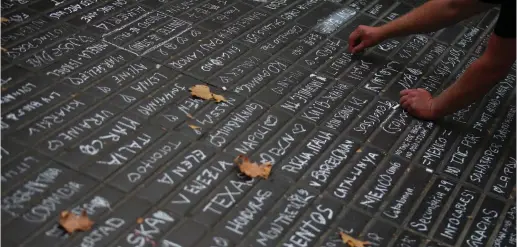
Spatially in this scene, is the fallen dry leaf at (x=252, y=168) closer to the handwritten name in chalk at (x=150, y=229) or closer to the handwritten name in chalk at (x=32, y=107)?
the handwritten name in chalk at (x=150, y=229)

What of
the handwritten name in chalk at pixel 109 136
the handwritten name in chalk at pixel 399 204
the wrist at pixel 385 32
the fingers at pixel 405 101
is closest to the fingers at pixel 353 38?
the wrist at pixel 385 32

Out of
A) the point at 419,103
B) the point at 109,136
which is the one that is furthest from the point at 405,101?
the point at 109,136

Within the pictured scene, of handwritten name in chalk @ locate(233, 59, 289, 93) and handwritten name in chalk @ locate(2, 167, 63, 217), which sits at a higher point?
handwritten name in chalk @ locate(233, 59, 289, 93)

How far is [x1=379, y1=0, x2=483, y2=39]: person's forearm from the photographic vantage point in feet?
11.6

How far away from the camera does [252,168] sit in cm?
295

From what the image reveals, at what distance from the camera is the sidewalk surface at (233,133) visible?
2.66m

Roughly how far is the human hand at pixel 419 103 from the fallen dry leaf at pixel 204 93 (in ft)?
3.16

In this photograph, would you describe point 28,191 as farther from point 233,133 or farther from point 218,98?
point 218,98

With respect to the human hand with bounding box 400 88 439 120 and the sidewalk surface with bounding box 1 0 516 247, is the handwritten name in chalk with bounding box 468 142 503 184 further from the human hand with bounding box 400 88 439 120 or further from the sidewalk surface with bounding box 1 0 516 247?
the human hand with bounding box 400 88 439 120

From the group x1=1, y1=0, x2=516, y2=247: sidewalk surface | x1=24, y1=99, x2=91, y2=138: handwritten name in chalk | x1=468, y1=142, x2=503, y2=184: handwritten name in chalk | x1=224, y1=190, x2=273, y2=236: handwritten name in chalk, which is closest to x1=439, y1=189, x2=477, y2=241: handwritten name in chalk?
x1=1, y1=0, x2=516, y2=247: sidewalk surface

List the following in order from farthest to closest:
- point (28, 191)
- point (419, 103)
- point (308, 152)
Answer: point (419, 103), point (308, 152), point (28, 191)

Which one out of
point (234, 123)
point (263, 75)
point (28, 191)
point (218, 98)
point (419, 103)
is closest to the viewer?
point (28, 191)

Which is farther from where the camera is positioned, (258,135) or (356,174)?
(258,135)

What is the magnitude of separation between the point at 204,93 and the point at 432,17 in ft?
4.35
